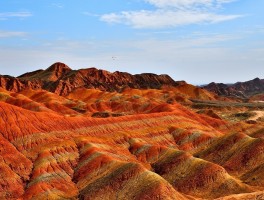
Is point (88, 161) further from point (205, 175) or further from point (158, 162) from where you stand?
point (205, 175)

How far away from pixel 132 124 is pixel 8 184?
50.1 meters

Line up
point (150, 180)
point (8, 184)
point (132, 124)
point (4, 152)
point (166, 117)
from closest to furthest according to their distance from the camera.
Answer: point (150, 180)
point (8, 184)
point (4, 152)
point (132, 124)
point (166, 117)

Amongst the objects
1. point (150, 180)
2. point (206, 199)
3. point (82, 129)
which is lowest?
point (206, 199)

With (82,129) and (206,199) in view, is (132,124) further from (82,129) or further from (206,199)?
(206,199)

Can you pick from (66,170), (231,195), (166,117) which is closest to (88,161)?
(66,170)

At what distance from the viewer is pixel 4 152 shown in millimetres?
86625

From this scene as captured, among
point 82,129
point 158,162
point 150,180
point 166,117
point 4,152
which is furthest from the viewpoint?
point 166,117

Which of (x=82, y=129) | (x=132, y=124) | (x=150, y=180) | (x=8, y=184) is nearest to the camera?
(x=150, y=180)

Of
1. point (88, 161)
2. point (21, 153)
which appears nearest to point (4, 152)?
point (21, 153)

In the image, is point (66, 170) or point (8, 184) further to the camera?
point (66, 170)

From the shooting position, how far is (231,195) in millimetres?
→ 71875

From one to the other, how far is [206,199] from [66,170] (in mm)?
32556

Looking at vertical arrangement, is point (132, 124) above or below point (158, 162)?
above

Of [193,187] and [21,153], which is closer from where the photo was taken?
[193,187]
